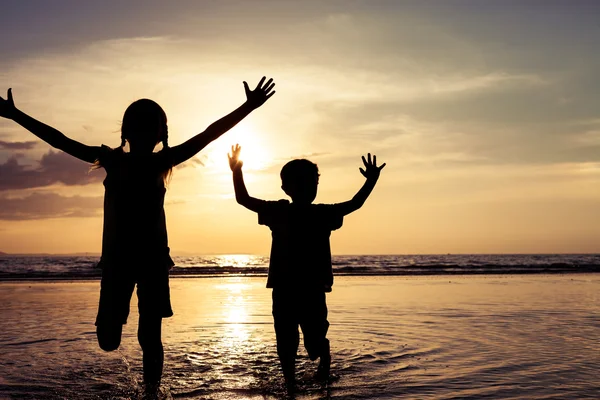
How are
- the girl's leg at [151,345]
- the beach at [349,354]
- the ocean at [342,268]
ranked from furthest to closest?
the ocean at [342,268] → the beach at [349,354] → the girl's leg at [151,345]

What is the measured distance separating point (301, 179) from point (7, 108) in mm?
2513

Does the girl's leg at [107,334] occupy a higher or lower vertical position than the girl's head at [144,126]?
lower

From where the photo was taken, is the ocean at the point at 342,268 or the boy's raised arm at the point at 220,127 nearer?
the boy's raised arm at the point at 220,127

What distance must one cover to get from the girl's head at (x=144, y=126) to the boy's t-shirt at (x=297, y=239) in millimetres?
1155

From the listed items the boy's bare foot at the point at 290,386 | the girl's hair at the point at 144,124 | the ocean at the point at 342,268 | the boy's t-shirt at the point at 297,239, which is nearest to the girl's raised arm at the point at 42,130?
the girl's hair at the point at 144,124

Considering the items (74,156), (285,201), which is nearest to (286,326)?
(285,201)

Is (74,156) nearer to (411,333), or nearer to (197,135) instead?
(197,135)

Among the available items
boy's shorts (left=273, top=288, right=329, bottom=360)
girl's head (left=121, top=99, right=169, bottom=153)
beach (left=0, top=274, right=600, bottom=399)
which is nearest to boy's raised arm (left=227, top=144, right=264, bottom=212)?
girl's head (left=121, top=99, right=169, bottom=153)

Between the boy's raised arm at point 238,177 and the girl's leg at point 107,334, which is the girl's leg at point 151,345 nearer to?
the girl's leg at point 107,334

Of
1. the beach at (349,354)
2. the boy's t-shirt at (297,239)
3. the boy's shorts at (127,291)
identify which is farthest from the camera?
the boy's t-shirt at (297,239)

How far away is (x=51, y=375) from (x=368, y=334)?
4.50m

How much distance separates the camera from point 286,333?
17.5ft

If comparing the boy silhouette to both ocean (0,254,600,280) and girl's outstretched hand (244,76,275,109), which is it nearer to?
girl's outstretched hand (244,76,275,109)

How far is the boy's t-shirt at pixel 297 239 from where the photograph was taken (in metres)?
5.36
